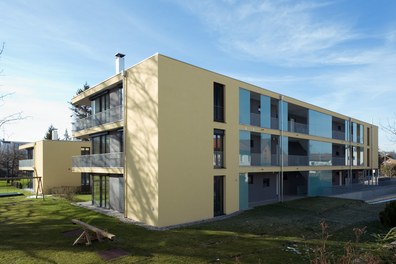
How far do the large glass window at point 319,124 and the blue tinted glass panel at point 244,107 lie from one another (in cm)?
1027

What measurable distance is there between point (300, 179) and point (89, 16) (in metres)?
24.7

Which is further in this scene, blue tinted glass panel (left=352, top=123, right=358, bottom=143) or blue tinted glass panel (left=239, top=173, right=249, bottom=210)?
blue tinted glass panel (left=352, top=123, right=358, bottom=143)

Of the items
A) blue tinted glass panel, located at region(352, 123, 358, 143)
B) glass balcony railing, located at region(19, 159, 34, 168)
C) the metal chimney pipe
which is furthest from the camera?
blue tinted glass panel, located at region(352, 123, 358, 143)

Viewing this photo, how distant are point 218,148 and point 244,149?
2.76m

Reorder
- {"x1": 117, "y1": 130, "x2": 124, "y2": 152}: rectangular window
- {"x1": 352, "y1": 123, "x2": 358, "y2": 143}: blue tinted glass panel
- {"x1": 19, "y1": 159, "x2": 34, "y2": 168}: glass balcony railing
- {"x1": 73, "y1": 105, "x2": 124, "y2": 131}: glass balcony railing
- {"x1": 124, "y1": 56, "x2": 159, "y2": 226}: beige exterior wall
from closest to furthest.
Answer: {"x1": 124, "y1": 56, "x2": 159, "y2": 226}: beige exterior wall → {"x1": 73, "y1": 105, "x2": 124, "y2": 131}: glass balcony railing → {"x1": 117, "y1": 130, "x2": 124, "y2": 152}: rectangular window → {"x1": 19, "y1": 159, "x2": 34, "y2": 168}: glass balcony railing → {"x1": 352, "y1": 123, "x2": 358, "y2": 143}: blue tinted glass panel

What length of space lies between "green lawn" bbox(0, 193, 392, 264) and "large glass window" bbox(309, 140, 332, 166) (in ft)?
27.6

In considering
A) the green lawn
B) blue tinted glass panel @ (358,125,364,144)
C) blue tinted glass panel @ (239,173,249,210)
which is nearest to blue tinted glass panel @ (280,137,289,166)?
the green lawn

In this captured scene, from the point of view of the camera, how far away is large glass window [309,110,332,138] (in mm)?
28391

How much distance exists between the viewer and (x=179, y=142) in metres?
15.8

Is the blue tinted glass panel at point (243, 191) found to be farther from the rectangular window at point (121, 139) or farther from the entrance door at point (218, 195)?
the rectangular window at point (121, 139)

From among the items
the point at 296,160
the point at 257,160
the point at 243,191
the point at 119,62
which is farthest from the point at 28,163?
the point at 296,160

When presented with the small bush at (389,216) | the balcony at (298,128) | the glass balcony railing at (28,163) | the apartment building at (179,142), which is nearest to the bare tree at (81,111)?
the glass balcony railing at (28,163)

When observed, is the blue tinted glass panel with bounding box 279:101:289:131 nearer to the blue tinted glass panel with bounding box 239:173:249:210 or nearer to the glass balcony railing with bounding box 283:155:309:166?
the glass balcony railing with bounding box 283:155:309:166

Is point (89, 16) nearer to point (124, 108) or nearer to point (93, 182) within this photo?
point (124, 108)
